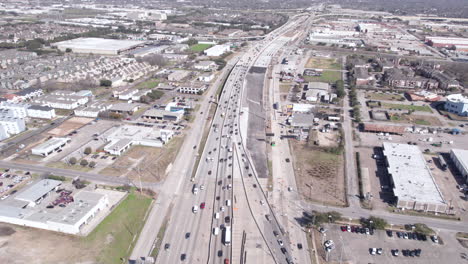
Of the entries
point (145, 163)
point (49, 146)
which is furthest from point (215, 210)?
point (49, 146)

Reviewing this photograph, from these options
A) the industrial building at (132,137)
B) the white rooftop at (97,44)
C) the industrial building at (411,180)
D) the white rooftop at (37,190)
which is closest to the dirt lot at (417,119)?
the industrial building at (411,180)

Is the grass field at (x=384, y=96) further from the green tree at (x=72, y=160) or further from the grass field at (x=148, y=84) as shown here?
the green tree at (x=72, y=160)

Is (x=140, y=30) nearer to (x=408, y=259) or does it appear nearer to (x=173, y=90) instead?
(x=173, y=90)

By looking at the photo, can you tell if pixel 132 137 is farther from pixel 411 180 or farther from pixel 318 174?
pixel 411 180

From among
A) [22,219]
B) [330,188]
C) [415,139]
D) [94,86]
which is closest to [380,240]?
[330,188]

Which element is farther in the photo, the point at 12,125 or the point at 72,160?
the point at 12,125

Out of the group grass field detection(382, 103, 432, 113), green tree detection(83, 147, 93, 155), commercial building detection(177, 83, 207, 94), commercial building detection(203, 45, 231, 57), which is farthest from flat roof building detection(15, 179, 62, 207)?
commercial building detection(203, 45, 231, 57)

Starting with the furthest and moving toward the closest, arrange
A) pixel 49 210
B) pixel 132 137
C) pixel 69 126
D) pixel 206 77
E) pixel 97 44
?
pixel 97 44, pixel 206 77, pixel 69 126, pixel 132 137, pixel 49 210
